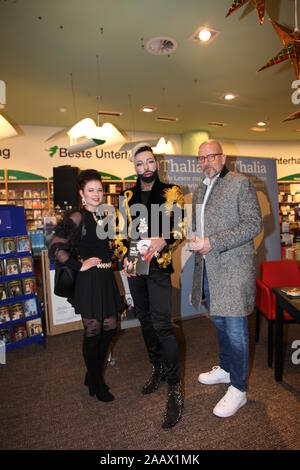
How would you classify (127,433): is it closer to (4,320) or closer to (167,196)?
(167,196)

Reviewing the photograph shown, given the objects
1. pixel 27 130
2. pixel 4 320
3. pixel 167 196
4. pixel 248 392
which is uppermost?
pixel 27 130

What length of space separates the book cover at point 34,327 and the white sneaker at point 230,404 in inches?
79.0

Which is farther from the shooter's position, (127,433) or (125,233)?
(125,233)

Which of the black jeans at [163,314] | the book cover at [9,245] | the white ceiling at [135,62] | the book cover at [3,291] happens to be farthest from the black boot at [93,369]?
the white ceiling at [135,62]

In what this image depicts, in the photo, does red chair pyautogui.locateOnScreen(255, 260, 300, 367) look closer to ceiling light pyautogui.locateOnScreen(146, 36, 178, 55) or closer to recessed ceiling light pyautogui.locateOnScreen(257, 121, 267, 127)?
ceiling light pyautogui.locateOnScreen(146, 36, 178, 55)

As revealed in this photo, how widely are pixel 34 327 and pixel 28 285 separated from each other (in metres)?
0.45

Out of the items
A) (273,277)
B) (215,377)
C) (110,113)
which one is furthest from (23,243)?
(110,113)

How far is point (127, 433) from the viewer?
181cm

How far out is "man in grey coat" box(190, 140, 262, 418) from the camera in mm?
1794

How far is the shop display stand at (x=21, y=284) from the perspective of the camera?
303cm

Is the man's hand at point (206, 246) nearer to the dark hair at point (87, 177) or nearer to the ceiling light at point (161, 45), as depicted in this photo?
the dark hair at point (87, 177)

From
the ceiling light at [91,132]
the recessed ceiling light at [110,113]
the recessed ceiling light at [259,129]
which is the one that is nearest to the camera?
the ceiling light at [91,132]
